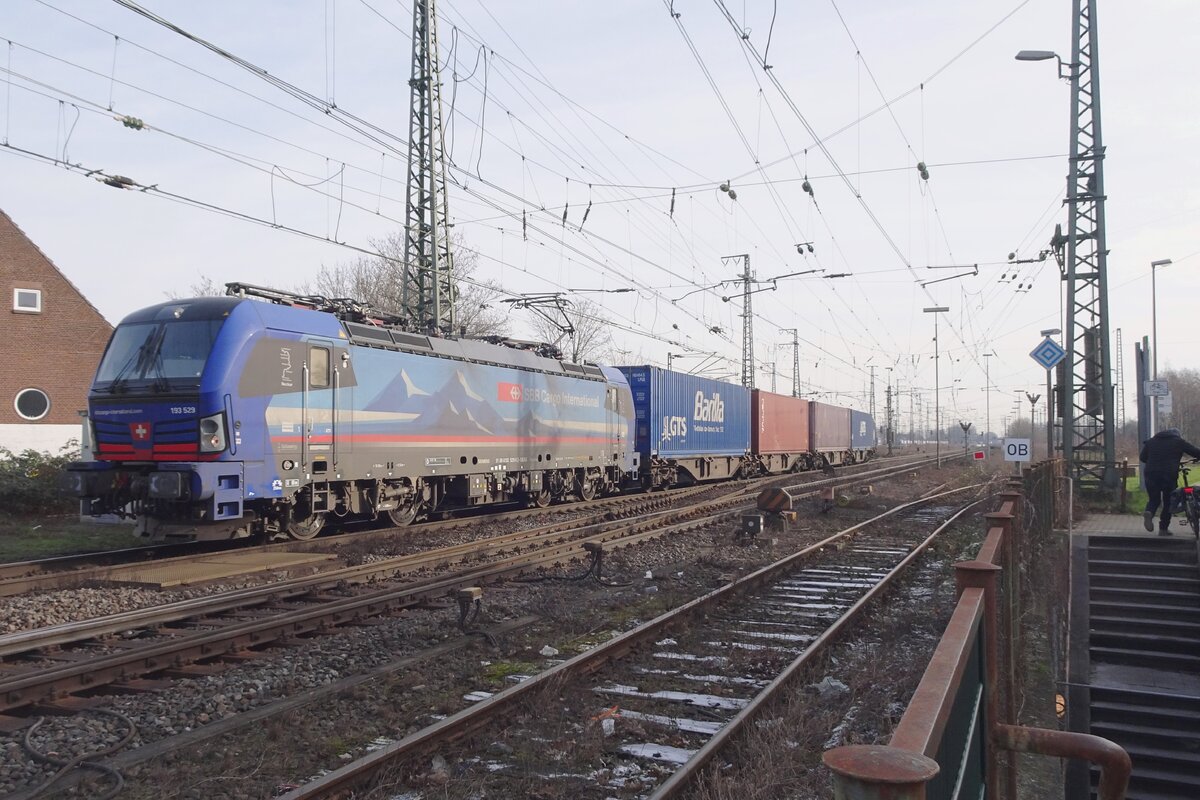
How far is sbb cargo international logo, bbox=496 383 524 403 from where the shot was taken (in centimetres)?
1717

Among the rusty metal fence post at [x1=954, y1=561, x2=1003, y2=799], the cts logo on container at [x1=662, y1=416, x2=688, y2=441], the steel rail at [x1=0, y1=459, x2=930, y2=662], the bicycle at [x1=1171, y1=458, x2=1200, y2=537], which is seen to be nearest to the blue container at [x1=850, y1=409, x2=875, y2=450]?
the cts logo on container at [x1=662, y1=416, x2=688, y2=441]

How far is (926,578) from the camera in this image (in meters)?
12.1

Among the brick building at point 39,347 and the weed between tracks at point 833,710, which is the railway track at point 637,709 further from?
the brick building at point 39,347

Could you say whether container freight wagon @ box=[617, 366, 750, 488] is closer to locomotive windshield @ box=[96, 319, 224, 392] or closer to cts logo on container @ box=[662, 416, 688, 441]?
cts logo on container @ box=[662, 416, 688, 441]

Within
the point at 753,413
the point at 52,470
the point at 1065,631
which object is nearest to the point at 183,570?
the point at 52,470

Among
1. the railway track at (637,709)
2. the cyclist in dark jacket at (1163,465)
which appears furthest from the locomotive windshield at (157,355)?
the cyclist in dark jacket at (1163,465)

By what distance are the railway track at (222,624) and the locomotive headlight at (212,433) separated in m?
2.08

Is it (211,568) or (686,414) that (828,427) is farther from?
(211,568)

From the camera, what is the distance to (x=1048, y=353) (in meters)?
16.8

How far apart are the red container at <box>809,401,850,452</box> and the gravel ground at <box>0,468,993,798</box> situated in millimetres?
29214

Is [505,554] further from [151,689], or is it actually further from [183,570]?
[151,689]

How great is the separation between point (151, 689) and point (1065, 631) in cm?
1154

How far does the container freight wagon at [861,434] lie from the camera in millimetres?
47781

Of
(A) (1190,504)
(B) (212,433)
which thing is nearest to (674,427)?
(A) (1190,504)
